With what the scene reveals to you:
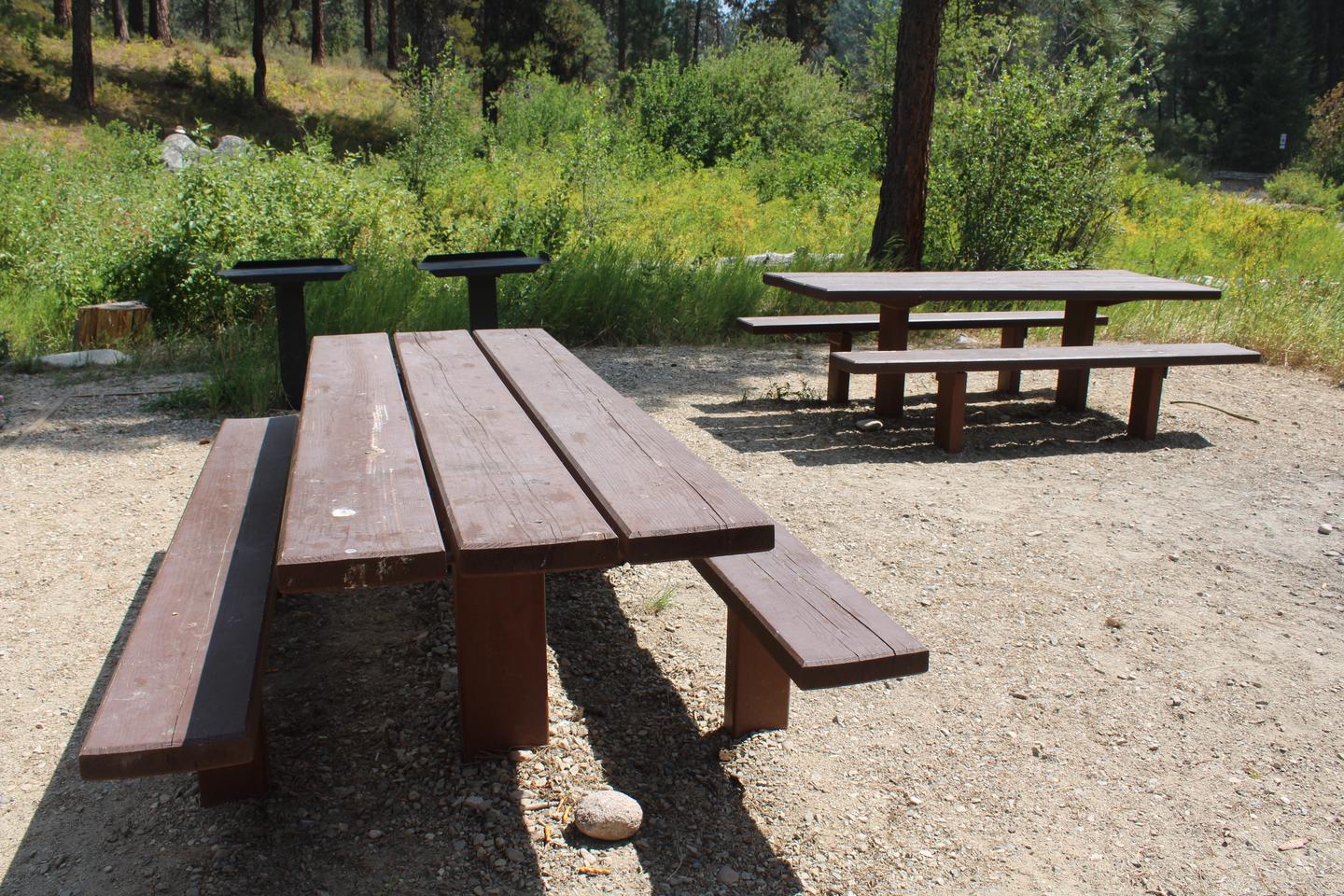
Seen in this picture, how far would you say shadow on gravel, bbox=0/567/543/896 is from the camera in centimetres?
197

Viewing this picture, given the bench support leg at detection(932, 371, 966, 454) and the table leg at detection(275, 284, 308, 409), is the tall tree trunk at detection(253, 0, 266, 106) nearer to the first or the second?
the table leg at detection(275, 284, 308, 409)

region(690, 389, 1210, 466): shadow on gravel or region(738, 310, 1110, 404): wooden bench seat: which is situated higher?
region(738, 310, 1110, 404): wooden bench seat

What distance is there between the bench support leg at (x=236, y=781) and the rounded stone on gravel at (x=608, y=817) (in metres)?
0.63

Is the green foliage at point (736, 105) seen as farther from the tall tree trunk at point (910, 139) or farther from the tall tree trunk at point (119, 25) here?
the tall tree trunk at point (119, 25)

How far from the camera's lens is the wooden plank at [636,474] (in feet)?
5.69

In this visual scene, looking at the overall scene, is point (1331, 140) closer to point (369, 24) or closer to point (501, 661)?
point (501, 661)

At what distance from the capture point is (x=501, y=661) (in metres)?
2.29

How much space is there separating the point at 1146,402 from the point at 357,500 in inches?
180

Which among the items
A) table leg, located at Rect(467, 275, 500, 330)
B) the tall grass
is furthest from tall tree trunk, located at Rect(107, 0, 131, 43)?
table leg, located at Rect(467, 275, 500, 330)

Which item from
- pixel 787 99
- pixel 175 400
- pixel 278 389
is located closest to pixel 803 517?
pixel 278 389

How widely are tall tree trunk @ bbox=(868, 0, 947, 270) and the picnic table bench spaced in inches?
258

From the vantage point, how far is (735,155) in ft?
59.3

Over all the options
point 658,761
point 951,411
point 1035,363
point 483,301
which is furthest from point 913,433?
point 658,761

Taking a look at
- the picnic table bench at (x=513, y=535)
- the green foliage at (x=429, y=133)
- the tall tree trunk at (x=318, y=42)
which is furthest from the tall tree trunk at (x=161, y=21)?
the picnic table bench at (x=513, y=535)
